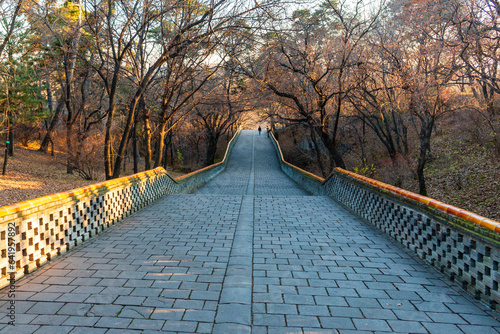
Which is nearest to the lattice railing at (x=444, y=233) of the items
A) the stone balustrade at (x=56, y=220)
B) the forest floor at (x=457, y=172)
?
the stone balustrade at (x=56, y=220)

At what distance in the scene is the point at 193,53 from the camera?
13859 mm

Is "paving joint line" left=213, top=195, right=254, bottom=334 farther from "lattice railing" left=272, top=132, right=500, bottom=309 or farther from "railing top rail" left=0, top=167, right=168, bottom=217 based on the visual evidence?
"railing top rail" left=0, top=167, right=168, bottom=217

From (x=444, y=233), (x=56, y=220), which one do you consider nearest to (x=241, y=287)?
(x=444, y=233)

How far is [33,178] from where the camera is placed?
1759cm

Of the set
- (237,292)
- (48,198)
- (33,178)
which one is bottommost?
(33,178)

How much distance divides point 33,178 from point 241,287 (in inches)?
708

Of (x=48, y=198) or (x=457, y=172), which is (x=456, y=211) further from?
(x=457, y=172)

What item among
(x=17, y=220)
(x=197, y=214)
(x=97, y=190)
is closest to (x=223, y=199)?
(x=197, y=214)

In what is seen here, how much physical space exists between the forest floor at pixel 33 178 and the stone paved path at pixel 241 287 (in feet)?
35.2

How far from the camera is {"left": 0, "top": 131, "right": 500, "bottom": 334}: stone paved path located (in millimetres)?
2908

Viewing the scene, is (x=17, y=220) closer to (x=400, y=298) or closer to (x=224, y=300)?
(x=224, y=300)

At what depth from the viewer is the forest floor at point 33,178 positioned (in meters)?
14.3

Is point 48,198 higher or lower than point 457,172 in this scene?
higher

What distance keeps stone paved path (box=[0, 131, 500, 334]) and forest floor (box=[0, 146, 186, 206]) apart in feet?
35.2
